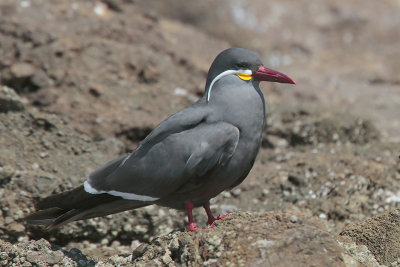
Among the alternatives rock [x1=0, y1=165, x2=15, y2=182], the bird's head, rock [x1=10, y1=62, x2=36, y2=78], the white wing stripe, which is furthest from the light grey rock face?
rock [x1=10, y1=62, x2=36, y2=78]

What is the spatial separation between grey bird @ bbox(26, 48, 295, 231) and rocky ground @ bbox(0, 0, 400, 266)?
0.98ft

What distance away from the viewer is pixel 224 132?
15.6ft

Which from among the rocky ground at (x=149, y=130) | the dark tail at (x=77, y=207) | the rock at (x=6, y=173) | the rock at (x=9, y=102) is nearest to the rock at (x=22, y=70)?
the rocky ground at (x=149, y=130)

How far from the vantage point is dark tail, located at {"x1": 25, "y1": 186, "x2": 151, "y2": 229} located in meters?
4.94

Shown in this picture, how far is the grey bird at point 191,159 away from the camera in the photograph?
→ 479 centimetres

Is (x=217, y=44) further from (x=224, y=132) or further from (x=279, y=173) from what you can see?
(x=224, y=132)

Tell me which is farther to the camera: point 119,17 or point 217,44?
point 217,44

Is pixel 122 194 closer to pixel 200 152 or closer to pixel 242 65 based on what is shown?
pixel 200 152

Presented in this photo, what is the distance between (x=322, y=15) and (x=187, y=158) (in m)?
9.19

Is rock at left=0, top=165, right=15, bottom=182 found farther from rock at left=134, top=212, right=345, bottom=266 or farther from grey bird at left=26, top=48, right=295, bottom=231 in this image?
rock at left=134, top=212, right=345, bottom=266

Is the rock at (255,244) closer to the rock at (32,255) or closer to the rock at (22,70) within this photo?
the rock at (32,255)

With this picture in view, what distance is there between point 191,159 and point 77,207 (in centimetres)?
96

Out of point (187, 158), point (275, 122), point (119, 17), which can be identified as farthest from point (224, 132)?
point (119, 17)

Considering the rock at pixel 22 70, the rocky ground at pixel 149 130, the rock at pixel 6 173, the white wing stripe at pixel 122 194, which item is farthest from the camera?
the rock at pixel 22 70
